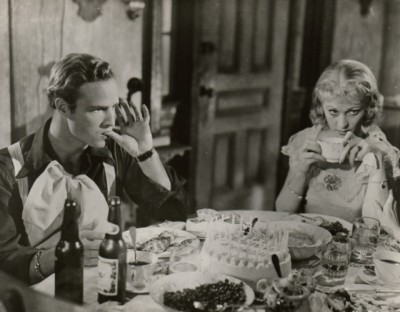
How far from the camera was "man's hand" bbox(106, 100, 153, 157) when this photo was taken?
Answer: 228 cm

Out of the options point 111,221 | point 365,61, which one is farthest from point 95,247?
point 365,61

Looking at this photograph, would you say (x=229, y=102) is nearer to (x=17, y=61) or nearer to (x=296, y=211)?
(x=296, y=211)

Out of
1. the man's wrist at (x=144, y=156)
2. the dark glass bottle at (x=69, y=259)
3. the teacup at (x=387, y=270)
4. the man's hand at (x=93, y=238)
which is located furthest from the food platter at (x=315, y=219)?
the dark glass bottle at (x=69, y=259)

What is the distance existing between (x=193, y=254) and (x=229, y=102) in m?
0.97

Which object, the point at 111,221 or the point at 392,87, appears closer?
the point at 111,221

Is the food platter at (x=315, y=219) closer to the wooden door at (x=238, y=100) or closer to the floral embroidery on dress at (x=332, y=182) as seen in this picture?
the floral embroidery on dress at (x=332, y=182)

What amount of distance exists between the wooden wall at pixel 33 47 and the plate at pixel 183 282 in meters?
0.85

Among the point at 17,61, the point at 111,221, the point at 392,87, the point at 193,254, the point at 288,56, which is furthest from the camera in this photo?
the point at 288,56

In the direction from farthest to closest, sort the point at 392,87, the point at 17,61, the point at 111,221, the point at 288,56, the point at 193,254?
1. the point at 288,56
2. the point at 392,87
3. the point at 17,61
4. the point at 193,254
5. the point at 111,221

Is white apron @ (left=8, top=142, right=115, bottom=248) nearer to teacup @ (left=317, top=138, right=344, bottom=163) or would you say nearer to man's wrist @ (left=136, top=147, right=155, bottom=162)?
man's wrist @ (left=136, top=147, right=155, bottom=162)

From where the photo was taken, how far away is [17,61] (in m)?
2.15

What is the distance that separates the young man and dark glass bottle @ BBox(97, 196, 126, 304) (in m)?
0.32

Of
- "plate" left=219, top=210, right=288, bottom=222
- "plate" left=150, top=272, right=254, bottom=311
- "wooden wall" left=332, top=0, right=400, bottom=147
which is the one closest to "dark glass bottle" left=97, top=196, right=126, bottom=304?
"plate" left=150, top=272, right=254, bottom=311

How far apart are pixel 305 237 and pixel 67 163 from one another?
97cm
